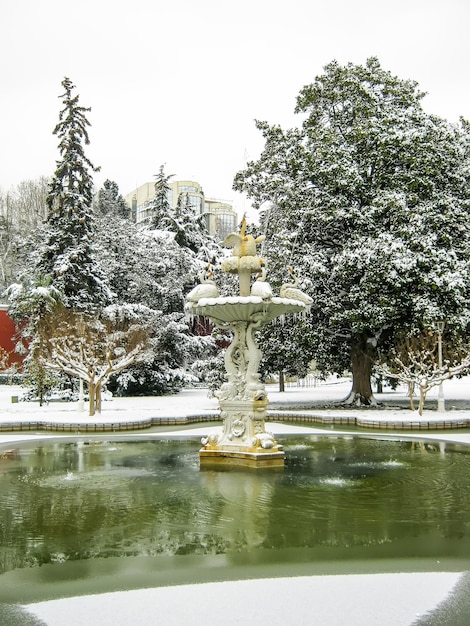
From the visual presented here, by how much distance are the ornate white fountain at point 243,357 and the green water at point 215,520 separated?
1.81 feet

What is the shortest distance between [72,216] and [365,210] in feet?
47.7

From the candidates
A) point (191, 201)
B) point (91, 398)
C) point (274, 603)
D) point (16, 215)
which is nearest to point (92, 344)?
point (91, 398)

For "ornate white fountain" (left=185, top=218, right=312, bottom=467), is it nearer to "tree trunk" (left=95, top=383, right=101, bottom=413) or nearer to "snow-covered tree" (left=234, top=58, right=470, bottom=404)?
"tree trunk" (left=95, top=383, right=101, bottom=413)

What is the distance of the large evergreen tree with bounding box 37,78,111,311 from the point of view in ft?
96.8

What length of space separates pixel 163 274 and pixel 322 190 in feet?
49.2

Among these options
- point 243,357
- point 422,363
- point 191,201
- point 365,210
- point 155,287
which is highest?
point 191,201

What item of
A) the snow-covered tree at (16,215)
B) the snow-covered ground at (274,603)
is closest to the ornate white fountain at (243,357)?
the snow-covered ground at (274,603)

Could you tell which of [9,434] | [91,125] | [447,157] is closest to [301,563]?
[9,434]

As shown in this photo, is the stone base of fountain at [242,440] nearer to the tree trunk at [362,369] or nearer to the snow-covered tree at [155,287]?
the tree trunk at [362,369]

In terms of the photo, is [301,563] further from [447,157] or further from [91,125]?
[91,125]

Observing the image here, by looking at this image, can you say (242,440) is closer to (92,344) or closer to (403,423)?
(403,423)

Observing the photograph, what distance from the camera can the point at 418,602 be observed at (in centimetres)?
440

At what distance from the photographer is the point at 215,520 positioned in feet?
22.2

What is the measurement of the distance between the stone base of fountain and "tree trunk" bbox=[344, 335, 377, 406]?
13.1 m
